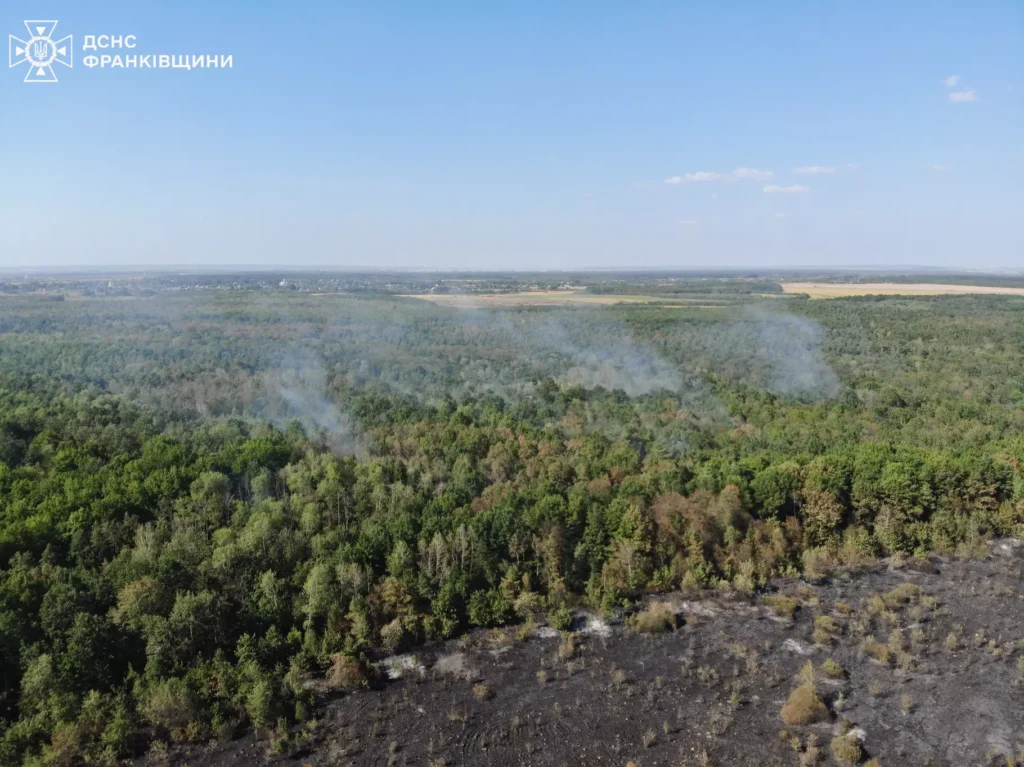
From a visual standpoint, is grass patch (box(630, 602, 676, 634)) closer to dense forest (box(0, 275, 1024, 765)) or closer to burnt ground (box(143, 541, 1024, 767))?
burnt ground (box(143, 541, 1024, 767))

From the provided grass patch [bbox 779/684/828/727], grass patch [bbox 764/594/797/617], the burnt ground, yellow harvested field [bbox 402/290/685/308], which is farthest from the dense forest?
yellow harvested field [bbox 402/290/685/308]

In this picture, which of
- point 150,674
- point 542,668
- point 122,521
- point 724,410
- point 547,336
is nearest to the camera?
point 150,674

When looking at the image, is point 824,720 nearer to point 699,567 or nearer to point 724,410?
point 699,567

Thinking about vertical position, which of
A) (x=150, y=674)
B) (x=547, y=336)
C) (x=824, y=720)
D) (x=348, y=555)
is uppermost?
(x=547, y=336)

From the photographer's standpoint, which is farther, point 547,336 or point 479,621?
point 547,336

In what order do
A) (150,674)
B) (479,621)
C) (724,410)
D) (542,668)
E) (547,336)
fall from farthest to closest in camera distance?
(547,336) < (724,410) < (479,621) < (542,668) < (150,674)

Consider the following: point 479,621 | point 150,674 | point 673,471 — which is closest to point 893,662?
point 673,471
